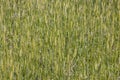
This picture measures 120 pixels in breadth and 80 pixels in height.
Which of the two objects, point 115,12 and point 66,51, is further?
point 115,12

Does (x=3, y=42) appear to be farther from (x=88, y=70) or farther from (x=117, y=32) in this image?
(x=117, y=32)

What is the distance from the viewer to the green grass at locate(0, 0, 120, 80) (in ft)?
8.50

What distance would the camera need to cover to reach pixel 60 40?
289 centimetres

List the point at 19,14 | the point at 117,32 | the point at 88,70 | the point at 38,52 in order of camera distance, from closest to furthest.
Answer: the point at 88,70 < the point at 38,52 < the point at 117,32 < the point at 19,14

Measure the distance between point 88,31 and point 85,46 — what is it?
8.1 inches

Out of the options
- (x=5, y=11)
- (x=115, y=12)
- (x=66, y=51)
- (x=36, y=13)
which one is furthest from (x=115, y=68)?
(x=5, y=11)

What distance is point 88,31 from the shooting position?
3008 mm

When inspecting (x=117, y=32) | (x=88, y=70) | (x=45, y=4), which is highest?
(x=45, y=4)

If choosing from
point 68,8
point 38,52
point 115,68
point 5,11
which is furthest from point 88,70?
point 5,11

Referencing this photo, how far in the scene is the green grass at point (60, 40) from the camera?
259cm

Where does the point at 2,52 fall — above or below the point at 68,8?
below

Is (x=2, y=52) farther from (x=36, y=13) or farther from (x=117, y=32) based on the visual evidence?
(x=117, y=32)

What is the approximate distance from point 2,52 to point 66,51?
0.56 m

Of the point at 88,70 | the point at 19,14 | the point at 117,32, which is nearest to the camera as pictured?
the point at 88,70
